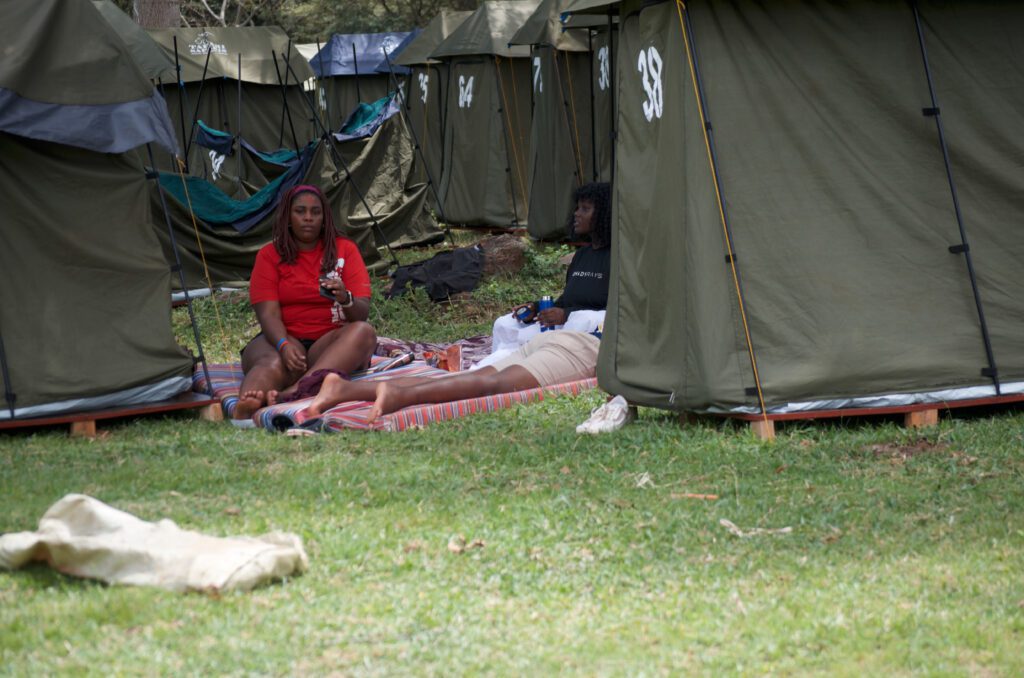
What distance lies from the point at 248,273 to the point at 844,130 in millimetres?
7141

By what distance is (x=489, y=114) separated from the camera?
1648cm

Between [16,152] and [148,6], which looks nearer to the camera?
[16,152]

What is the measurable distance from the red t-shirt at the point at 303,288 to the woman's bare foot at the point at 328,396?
65 centimetres

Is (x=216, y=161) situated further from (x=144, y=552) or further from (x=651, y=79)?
(x=144, y=552)

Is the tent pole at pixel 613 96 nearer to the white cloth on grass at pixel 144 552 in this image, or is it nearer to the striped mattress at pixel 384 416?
the striped mattress at pixel 384 416

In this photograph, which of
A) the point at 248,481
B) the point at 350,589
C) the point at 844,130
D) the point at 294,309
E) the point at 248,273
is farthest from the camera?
the point at 248,273

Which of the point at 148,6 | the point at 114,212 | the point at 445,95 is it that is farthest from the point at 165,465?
the point at 148,6

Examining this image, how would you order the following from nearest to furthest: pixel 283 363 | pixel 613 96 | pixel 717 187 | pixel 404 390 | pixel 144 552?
pixel 144 552 < pixel 717 187 < pixel 404 390 < pixel 283 363 < pixel 613 96

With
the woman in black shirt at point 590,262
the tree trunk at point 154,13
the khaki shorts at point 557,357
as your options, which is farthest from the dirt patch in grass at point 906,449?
the tree trunk at point 154,13

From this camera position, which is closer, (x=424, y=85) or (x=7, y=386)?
(x=7, y=386)

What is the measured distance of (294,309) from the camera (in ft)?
24.0

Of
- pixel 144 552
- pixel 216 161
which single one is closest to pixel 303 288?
pixel 144 552

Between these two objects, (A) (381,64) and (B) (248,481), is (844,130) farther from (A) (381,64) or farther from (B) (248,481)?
(A) (381,64)

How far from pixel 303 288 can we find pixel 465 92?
1002 cm
